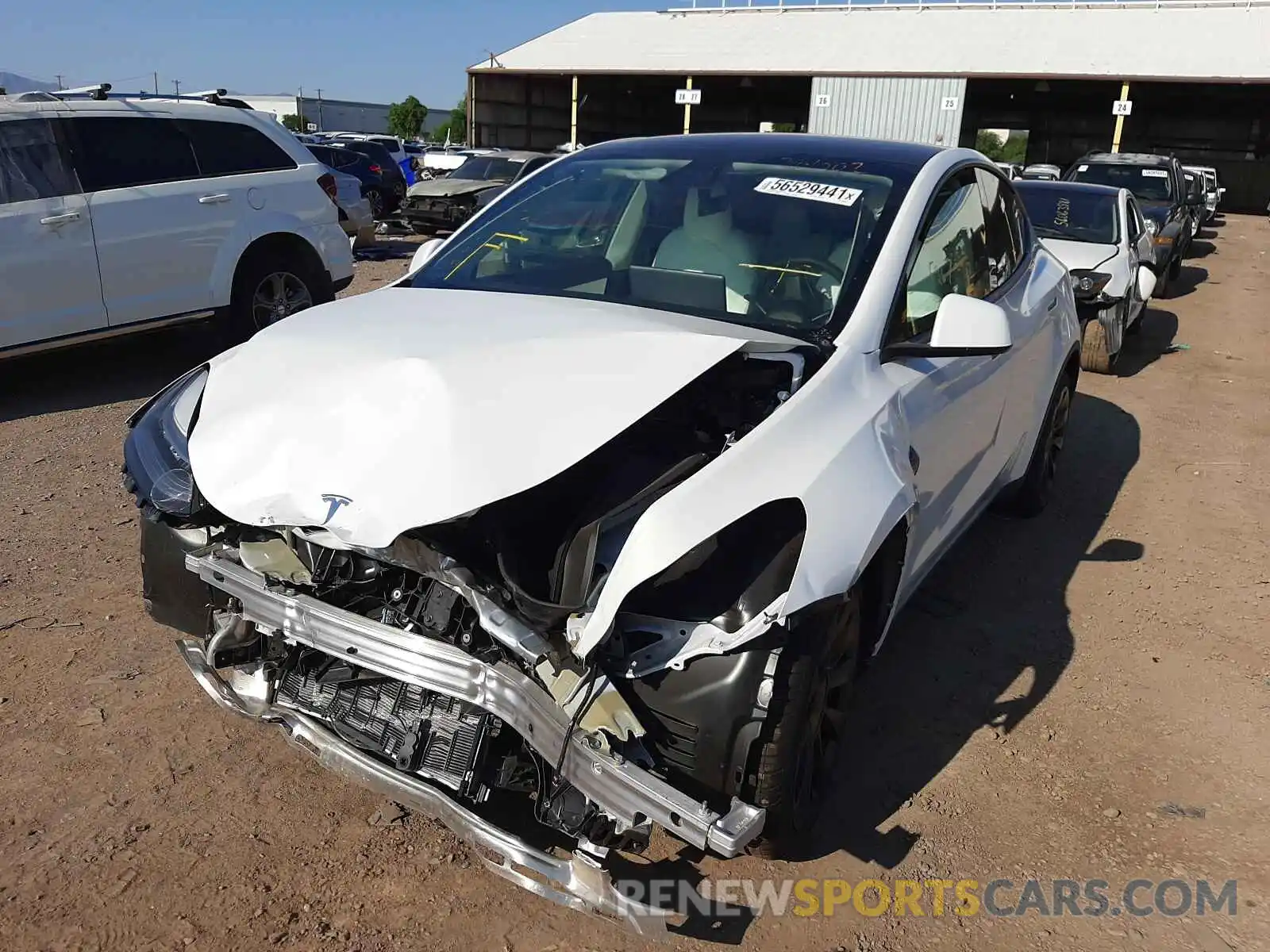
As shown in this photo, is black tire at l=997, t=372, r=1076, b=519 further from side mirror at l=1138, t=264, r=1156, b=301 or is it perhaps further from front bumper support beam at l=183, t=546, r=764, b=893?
side mirror at l=1138, t=264, r=1156, b=301

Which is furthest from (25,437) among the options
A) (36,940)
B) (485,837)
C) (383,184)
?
(383,184)

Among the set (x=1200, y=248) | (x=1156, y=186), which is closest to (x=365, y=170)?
(x=1156, y=186)

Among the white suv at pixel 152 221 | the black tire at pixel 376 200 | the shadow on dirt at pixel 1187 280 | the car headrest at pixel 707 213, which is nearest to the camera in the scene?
the car headrest at pixel 707 213

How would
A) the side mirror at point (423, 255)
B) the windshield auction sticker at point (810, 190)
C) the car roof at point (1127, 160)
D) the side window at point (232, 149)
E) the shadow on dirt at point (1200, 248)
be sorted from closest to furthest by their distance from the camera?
the windshield auction sticker at point (810, 190)
the side mirror at point (423, 255)
the side window at point (232, 149)
the car roof at point (1127, 160)
the shadow on dirt at point (1200, 248)

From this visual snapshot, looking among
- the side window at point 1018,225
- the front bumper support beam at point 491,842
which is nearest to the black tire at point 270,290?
the side window at point 1018,225

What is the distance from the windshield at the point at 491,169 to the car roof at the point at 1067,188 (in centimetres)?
925

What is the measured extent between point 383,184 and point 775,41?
20940 millimetres

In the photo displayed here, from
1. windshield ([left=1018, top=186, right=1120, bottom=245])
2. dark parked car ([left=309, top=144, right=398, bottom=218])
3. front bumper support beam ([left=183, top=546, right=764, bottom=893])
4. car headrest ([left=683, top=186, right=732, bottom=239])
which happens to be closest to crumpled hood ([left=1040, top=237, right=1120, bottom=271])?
windshield ([left=1018, top=186, right=1120, bottom=245])

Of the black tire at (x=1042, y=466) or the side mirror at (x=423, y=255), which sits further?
the black tire at (x=1042, y=466)

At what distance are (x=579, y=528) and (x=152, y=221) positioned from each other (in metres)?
5.71

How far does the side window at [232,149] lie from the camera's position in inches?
284

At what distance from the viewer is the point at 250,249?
7438 millimetres

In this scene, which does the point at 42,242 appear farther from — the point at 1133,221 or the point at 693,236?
the point at 1133,221

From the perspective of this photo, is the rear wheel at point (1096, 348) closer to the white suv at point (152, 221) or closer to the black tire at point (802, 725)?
the white suv at point (152, 221)
